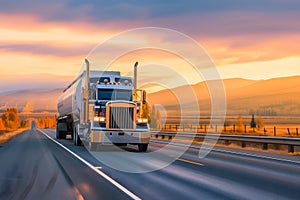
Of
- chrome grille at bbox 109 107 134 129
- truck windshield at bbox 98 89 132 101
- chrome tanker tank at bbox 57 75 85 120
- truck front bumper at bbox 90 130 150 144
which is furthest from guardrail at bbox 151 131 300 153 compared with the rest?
chrome tanker tank at bbox 57 75 85 120

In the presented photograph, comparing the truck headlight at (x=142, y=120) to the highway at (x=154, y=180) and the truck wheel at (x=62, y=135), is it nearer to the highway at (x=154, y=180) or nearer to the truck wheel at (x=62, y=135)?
the highway at (x=154, y=180)

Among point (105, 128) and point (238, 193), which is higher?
point (105, 128)

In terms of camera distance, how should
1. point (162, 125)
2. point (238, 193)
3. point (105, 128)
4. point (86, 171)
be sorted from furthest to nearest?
point (162, 125) < point (105, 128) < point (86, 171) < point (238, 193)

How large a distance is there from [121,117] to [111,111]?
58 cm

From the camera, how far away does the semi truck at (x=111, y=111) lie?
23016 millimetres

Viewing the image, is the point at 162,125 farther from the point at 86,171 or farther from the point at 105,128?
the point at 86,171

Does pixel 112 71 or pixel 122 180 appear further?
pixel 112 71

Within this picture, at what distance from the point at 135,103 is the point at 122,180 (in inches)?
456

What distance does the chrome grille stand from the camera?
2320 centimetres

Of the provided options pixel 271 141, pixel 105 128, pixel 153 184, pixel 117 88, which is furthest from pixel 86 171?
pixel 271 141

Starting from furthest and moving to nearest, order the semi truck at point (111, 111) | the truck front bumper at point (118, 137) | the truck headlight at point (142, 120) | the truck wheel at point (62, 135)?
the truck wheel at point (62, 135)
the truck headlight at point (142, 120)
the semi truck at point (111, 111)
the truck front bumper at point (118, 137)

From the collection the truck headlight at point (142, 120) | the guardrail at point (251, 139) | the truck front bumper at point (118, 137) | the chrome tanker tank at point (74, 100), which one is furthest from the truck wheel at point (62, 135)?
the truck front bumper at point (118, 137)

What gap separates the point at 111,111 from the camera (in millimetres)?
23391

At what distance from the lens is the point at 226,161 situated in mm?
18344
